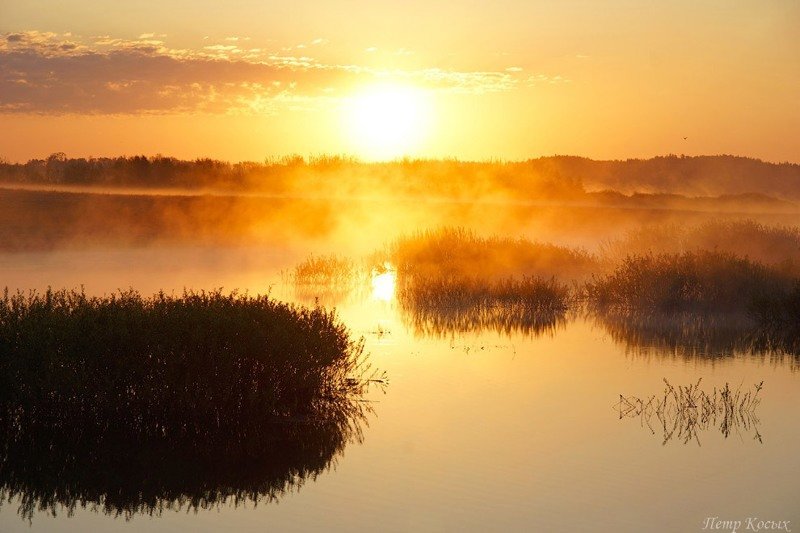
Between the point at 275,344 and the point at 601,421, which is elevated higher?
the point at 275,344

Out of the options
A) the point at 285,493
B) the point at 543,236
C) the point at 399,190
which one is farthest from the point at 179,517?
the point at 399,190

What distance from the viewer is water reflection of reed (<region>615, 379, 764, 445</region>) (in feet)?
49.5

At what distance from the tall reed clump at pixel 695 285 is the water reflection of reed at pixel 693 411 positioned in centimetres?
935

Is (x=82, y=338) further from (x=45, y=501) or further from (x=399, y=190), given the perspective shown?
(x=399, y=190)

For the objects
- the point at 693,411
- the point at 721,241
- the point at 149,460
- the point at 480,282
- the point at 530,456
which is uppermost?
the point at 721,241

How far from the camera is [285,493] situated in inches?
482

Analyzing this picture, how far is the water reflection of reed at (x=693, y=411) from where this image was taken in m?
15.1

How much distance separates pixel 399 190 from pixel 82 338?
61.5 m

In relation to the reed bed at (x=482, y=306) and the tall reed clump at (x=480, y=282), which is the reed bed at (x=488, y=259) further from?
the reed bed at (x=482, y=306)


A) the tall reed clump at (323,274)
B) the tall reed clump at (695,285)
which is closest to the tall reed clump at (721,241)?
the tall reed clump at (695,285)

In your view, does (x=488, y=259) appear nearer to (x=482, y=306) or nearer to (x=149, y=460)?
(x=482, y=306)

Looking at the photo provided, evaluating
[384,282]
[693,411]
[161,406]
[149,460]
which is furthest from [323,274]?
[149,460]

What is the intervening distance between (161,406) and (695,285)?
56.5ft

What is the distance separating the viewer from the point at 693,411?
16.2 metres
